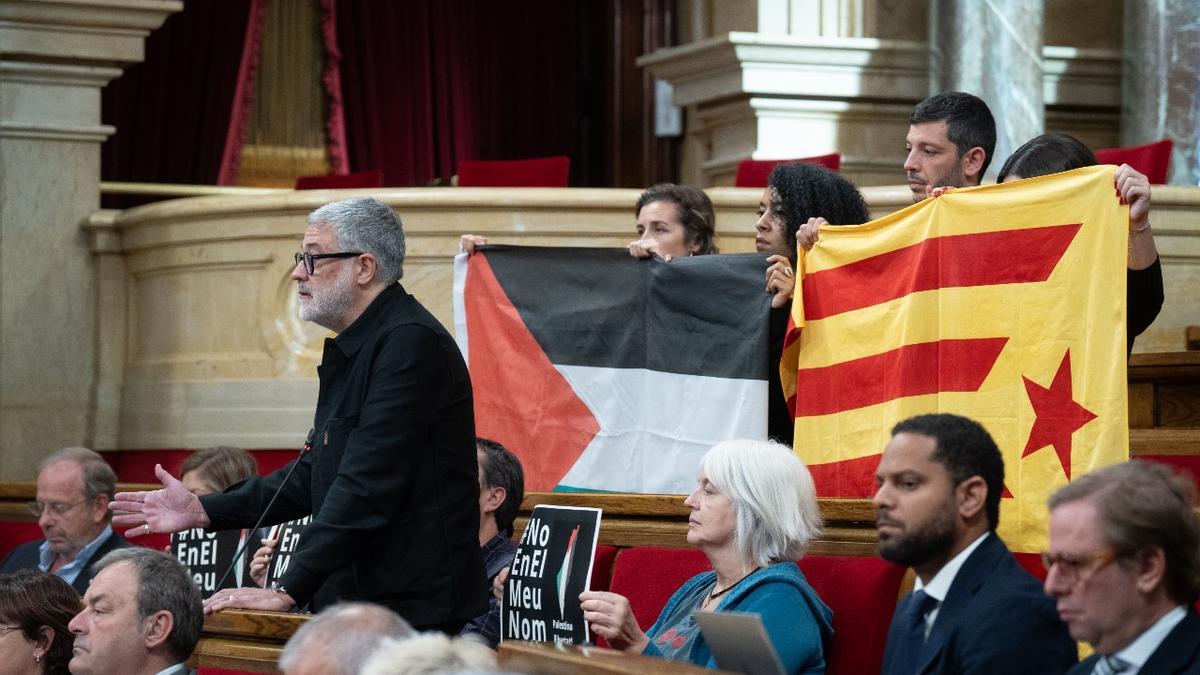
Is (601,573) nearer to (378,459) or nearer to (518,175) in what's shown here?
(378,459)

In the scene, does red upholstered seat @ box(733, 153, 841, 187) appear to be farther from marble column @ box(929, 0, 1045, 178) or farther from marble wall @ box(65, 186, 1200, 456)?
marble column @ box(929, 0, 1045, 178)

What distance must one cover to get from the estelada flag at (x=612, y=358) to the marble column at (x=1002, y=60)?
10.8 ft

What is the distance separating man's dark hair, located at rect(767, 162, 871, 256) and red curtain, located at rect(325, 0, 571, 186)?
23.8 ft

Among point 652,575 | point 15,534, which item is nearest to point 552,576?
point 652,575

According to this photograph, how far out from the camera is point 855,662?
11.9ft

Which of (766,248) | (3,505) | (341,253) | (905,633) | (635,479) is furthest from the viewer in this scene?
(3,505)

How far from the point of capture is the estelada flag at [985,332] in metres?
4.04

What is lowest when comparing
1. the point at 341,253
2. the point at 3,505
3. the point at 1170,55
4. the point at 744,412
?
the point at 3,505

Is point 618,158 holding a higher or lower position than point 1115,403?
higher

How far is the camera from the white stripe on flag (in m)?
5.24

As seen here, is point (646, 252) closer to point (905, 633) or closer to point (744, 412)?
point (744, 412)

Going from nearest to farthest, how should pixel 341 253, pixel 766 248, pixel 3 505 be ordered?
1. pixel 341 253
2. pixel 766 248
3. pixel 3 505

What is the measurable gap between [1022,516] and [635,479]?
65.0 inches

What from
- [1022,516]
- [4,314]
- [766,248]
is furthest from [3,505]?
[1022,516]
